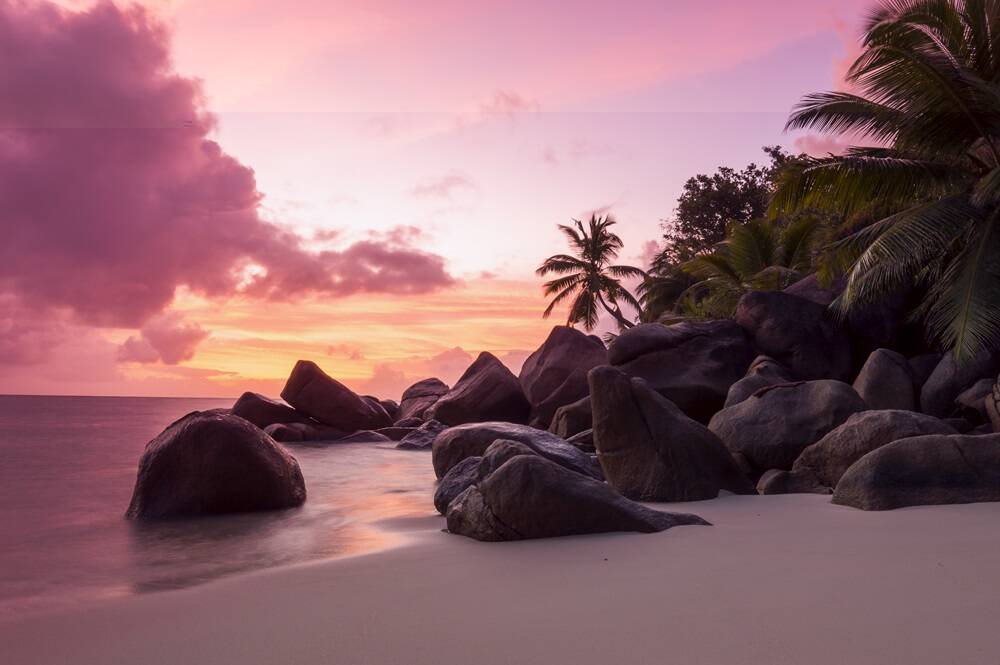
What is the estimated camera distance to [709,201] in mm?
38031

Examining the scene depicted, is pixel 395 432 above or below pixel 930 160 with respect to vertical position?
below

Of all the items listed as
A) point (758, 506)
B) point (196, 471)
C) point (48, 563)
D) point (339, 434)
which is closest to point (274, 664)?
point (48, 563)

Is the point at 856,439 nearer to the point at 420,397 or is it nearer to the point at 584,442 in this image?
the point at 584,442

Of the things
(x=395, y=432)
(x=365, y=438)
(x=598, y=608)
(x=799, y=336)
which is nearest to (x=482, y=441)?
(x=598, y=608)

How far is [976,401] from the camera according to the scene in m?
11.7

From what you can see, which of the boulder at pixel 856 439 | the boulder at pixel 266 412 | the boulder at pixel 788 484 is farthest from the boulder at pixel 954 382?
the boulder at pixel 266 412

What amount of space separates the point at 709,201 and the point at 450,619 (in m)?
37.4

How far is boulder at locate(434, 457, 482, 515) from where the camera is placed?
268 inches

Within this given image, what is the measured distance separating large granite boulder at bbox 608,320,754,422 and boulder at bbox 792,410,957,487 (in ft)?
26.8

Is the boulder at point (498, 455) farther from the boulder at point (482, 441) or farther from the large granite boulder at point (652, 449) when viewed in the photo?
the boulder at point (482, 441)

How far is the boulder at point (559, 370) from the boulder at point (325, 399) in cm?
588

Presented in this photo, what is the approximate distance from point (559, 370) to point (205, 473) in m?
13.7

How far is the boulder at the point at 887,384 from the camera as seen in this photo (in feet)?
39.7

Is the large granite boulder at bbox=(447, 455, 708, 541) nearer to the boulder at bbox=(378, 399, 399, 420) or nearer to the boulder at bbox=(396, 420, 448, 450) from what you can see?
the boulder at bbox=(396, 420, 448, 450)
